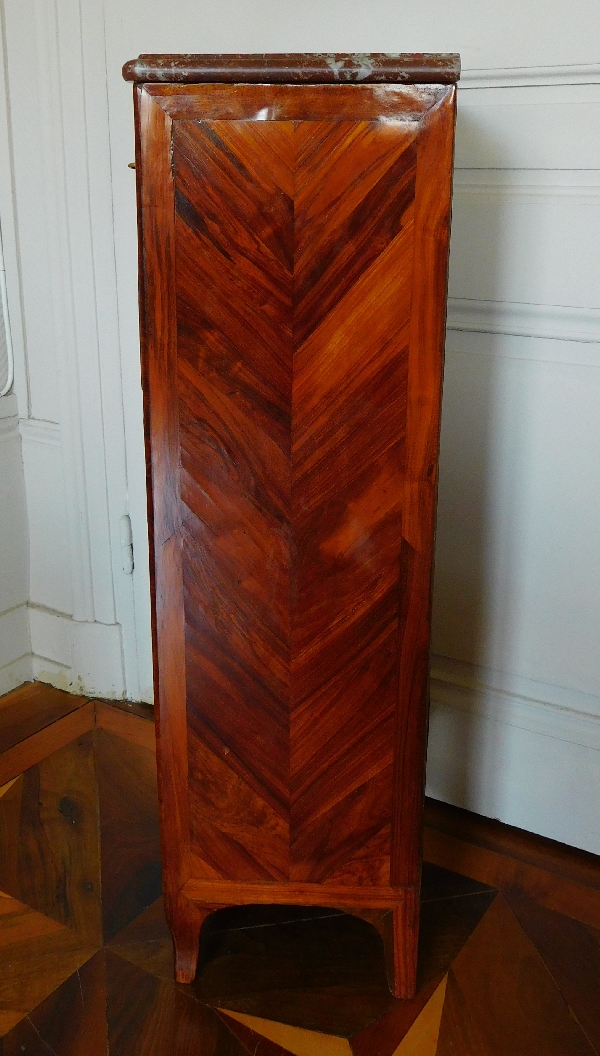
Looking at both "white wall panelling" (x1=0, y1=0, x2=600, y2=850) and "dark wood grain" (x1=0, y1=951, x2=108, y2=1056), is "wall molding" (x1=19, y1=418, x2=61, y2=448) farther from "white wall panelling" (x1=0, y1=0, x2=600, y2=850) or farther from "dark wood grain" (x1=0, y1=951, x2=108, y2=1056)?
"dark wood grain" (x1=0, y1=951, x2=108, y2=1056)

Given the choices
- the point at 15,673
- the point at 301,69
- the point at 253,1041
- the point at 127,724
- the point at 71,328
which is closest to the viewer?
the point at 301,69

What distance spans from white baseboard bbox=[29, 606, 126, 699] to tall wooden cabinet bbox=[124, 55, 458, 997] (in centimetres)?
82

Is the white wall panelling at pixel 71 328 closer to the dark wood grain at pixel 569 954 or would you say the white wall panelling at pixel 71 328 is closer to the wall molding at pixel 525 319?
the wall molding at pixel 525 319

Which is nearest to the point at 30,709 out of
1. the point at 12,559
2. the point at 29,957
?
the point at 12,559

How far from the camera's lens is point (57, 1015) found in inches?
48.4

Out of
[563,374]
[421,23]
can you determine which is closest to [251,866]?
[563,374]

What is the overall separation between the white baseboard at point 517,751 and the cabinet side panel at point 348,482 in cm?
50

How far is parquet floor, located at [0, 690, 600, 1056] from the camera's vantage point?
47.6 inches

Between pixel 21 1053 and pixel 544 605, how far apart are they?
1059 millimetres

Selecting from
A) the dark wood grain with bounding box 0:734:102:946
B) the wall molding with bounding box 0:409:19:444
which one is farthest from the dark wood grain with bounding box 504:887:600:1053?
the wall molding with bounding box 0:409:19:444

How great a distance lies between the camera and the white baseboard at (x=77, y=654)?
2.02m

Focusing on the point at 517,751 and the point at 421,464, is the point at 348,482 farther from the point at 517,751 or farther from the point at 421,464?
the point at 517,751

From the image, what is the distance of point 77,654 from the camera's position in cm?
204

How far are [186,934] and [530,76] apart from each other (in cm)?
139
